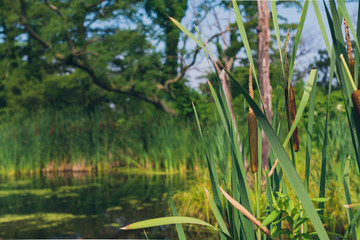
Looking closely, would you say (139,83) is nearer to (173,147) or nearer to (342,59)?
(173,147)

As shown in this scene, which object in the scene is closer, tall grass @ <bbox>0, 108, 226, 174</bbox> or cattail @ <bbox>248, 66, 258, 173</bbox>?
cattail @ <bbox>248, 66, 258, 173</bbox>

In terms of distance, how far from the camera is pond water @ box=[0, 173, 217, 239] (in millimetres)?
3938

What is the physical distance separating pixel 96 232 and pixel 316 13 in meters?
3.46

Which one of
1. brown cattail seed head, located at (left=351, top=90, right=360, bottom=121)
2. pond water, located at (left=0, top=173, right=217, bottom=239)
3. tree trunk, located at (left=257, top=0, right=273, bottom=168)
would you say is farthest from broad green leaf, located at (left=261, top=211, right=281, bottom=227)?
tree trunk, located at (left=257, top=0, right=273, bottom=168)

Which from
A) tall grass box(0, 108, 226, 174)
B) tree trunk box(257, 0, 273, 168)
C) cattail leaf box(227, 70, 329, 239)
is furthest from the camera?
tall grass box(0, 108, 226, 174)

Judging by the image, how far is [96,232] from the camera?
150 inches

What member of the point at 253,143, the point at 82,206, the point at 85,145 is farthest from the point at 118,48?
the point at 253,143

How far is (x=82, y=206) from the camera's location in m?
5.12

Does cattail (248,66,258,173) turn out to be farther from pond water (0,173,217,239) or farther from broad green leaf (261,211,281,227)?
pond water (0,173,217,239)

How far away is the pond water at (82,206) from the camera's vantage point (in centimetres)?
394

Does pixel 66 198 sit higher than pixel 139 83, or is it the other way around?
pixel 139 83

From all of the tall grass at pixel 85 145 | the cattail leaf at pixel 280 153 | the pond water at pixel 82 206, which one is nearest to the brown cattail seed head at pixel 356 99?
the cattail leaf at pixel 280 153

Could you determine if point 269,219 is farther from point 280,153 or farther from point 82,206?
point 82,206

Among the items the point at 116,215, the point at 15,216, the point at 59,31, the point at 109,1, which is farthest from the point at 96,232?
the point at 109,1
